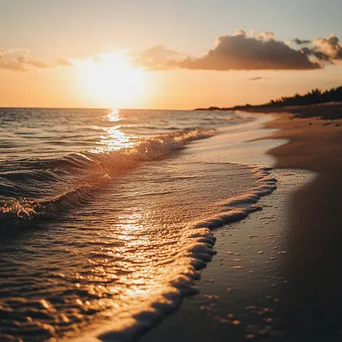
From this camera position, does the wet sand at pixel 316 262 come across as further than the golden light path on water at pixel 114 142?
No

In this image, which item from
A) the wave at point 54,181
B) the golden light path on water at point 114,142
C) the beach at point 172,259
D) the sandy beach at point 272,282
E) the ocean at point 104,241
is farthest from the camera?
the golden light path on water at point 114,142

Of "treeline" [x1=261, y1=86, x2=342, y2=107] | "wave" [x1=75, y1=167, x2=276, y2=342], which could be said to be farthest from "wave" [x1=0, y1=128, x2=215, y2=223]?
"treeline" [x1=261, y1=86, x2=342, y2=107]

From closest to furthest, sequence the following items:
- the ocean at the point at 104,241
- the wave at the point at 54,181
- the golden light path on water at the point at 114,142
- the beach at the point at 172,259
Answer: the beach at the point at 172,259
the ocean at the point at 104,241
the wave at the point at 54,181
the golden light path on water at the point at 114,142

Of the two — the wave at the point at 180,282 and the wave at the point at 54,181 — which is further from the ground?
the wave at the point at 54,181

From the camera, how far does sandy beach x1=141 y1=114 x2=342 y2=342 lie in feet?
8.18

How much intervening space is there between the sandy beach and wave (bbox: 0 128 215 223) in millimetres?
2864

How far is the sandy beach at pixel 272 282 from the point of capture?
2492 mm

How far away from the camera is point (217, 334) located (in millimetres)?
2455

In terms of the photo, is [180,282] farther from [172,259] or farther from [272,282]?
[272,282]

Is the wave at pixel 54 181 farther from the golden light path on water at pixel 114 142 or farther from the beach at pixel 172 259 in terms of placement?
the golden light path on water at pixel 114 142

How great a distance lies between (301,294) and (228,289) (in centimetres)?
58

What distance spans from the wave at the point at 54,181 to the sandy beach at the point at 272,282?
286cm

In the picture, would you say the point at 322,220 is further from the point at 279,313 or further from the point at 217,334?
the point at 217,334

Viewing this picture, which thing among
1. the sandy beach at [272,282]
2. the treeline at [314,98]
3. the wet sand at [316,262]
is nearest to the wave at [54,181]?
the sandy beach at [272,282]
